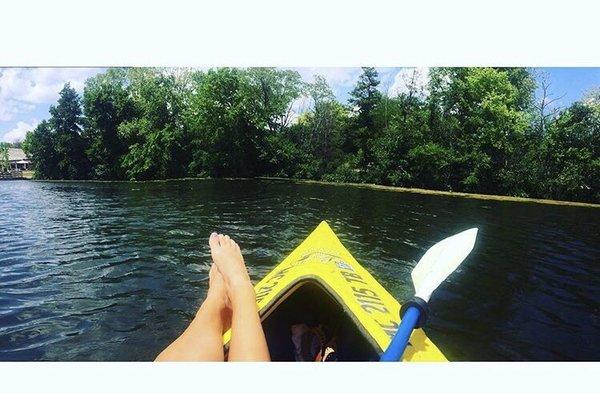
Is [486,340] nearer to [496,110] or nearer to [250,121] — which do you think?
[496,110]

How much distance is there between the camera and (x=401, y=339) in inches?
79.7

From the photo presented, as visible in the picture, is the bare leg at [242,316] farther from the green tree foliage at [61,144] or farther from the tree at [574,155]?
the green tree foliage at [61,144]

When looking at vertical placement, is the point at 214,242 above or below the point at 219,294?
above

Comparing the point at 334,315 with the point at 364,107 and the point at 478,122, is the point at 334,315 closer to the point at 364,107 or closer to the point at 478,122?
the point at 478,122

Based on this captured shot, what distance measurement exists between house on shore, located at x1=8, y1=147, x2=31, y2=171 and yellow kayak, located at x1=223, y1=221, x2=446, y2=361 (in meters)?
31.9

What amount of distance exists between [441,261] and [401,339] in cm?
105

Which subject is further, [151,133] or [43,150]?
[151,133]

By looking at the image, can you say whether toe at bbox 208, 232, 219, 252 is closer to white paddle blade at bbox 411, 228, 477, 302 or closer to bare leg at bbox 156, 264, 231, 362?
bare leg at bbox 156, 264, 231, 362

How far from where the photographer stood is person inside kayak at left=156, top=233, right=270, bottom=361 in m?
2.02

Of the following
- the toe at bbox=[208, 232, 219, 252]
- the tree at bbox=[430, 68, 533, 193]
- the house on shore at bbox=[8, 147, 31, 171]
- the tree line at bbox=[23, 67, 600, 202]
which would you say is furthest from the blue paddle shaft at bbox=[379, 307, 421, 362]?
the house on shore at bbox=[8, 147, 31, 171]

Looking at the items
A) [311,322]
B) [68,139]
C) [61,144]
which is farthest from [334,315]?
[68,139]

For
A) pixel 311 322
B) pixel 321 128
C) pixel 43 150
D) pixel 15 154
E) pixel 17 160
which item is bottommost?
pixel 311 322

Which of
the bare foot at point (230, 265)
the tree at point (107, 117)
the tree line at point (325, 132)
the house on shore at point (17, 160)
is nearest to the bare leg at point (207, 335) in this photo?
the bare foot at point (230, 265)
